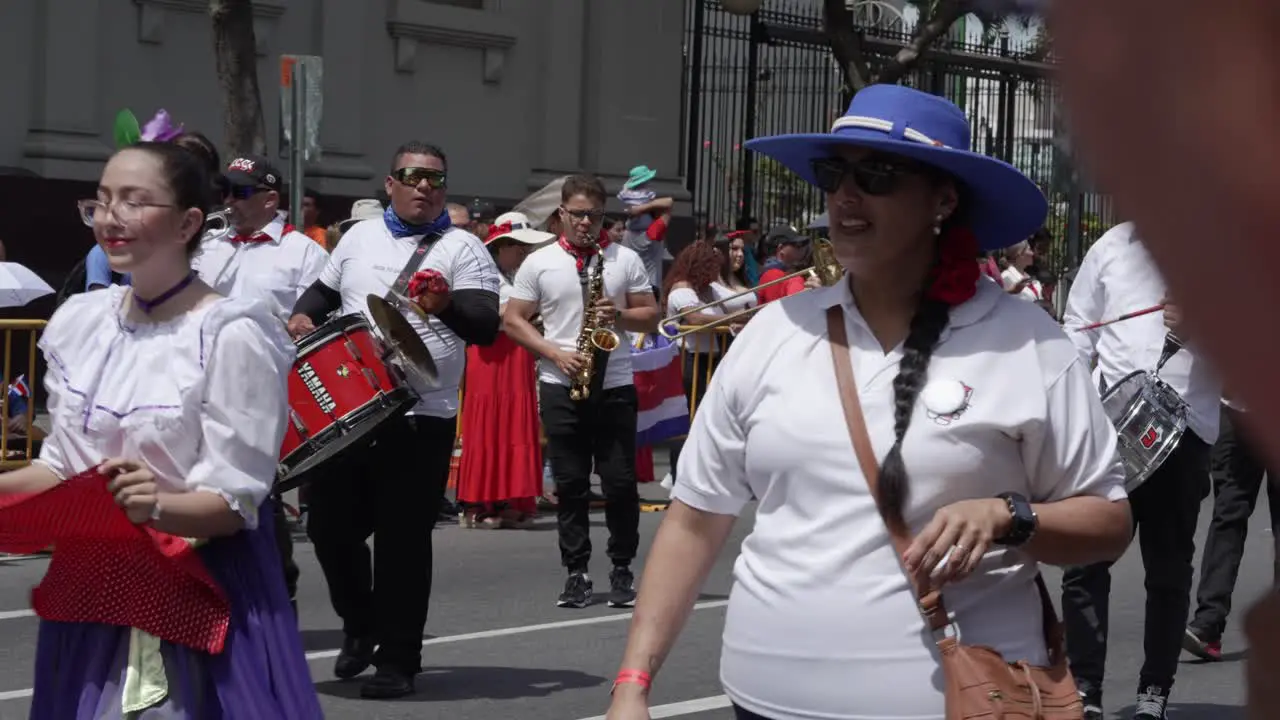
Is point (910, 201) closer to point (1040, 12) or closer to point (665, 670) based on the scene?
point (1040, 12)

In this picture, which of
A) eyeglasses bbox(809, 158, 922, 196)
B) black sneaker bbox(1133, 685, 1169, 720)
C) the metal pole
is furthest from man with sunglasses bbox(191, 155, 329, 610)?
eyeglasses bbox(809, 158, 922, 196)

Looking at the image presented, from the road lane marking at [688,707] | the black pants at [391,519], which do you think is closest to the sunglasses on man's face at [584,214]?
the black pants at [391,519]

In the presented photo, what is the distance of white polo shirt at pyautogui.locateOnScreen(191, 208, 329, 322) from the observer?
860 cm

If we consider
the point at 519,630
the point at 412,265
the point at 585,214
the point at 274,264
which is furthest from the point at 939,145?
the point at 585,214

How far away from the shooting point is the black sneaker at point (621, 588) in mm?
9562

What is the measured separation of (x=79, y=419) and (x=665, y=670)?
4.04m

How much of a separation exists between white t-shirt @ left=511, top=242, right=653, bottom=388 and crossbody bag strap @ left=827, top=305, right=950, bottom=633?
259 inches

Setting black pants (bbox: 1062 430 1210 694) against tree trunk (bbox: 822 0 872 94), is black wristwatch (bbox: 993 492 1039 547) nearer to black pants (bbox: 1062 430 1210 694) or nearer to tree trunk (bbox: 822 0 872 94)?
black pants (bbox: 1062 430 1210 694)

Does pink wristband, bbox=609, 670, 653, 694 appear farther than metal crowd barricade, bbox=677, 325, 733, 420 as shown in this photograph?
No

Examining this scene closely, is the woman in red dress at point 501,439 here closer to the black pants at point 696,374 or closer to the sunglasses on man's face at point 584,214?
the sunglasses on man's face at point 584,214

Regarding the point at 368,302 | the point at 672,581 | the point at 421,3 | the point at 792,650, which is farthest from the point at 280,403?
the point at 421,3

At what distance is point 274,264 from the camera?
884 cm

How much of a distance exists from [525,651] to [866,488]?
17.1 feet

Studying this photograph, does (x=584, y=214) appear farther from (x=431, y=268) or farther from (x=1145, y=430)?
(x=1145, y=430)
